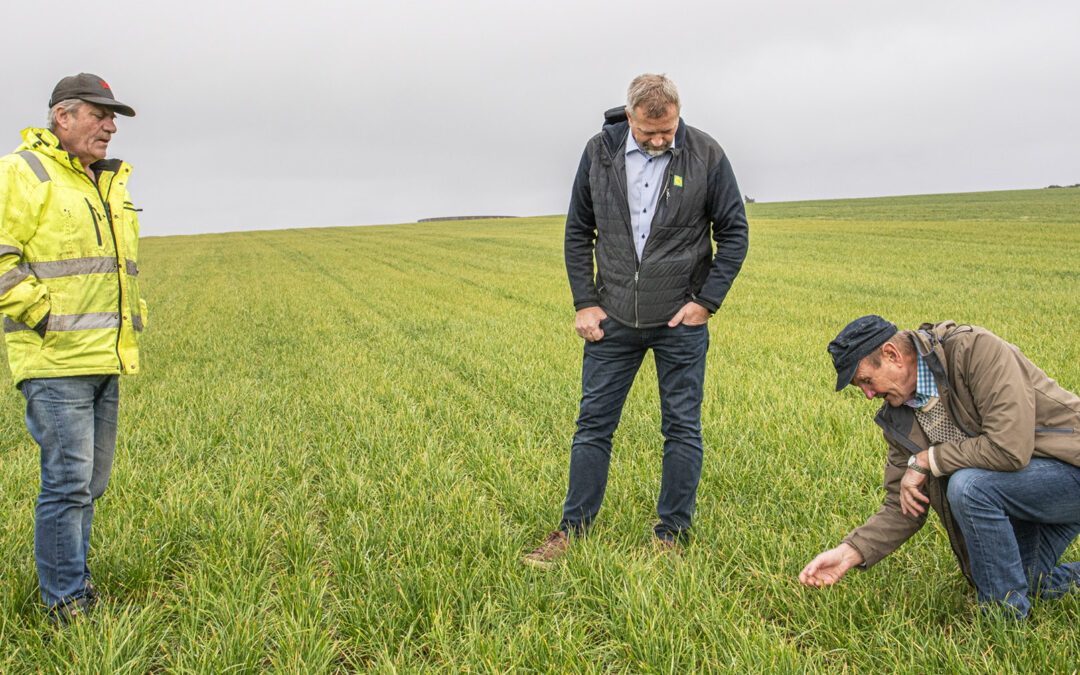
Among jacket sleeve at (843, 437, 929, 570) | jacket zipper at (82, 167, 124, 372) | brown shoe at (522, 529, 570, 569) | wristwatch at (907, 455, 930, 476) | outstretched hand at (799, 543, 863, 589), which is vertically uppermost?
jacket zipper at (82, 167, 124, 372)

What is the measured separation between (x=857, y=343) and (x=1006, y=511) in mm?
821

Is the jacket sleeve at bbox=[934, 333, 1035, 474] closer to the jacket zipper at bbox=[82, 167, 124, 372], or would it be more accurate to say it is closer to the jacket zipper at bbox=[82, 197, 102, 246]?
the jacket zipper at bbox=[82, 167, 124, 372]

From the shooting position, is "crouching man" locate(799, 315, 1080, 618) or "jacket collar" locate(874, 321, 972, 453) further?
"jacket collar" locate(874, 321, 972, 453)

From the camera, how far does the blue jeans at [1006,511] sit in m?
2.53

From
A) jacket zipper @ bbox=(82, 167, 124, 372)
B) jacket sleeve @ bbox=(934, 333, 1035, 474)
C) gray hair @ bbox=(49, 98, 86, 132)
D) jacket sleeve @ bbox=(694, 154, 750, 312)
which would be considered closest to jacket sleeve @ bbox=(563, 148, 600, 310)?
jacket sleeve @ bbox=(694, 154, 750, 312)

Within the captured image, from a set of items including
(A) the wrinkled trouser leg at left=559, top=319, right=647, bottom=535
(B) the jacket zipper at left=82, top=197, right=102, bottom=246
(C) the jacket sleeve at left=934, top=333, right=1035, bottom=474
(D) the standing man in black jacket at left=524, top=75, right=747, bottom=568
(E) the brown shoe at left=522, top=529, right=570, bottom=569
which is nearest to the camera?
(C) the jacket sleeve at left=934, top=333, right=1035, bottom=474

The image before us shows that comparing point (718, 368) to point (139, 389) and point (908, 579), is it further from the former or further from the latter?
point (139, 389)

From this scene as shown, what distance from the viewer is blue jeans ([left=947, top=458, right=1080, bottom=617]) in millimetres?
2531

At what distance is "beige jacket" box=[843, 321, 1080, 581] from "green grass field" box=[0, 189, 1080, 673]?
31cm

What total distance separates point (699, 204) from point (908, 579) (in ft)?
6.23

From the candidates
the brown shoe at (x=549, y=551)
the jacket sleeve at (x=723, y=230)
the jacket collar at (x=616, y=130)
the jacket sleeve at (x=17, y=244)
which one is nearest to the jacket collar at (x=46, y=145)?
the jacket sleeve at (x=17, y=244)

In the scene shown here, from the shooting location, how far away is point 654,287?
337cm

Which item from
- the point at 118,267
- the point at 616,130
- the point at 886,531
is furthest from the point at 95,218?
the point at 886,531

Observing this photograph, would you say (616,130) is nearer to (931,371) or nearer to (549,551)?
(931,371)
